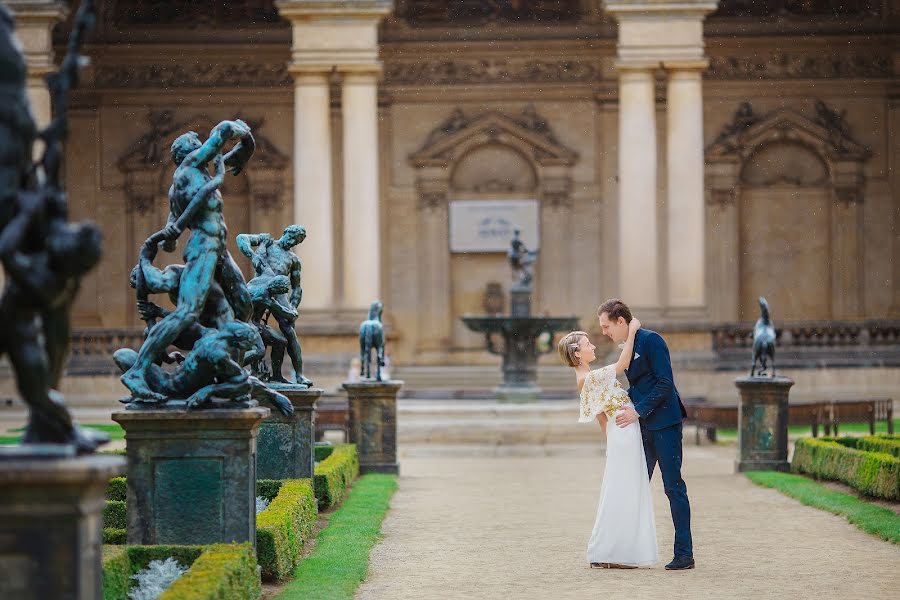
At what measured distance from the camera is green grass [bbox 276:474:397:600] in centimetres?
998

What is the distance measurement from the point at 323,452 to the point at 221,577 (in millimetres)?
10167

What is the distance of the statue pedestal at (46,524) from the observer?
5.60 m

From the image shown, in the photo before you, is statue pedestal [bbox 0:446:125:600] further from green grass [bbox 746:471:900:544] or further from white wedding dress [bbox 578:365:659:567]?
green grass [bbox 746:471:900:544]

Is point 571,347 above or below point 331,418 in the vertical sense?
above

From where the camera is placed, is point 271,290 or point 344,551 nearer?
point 344,551

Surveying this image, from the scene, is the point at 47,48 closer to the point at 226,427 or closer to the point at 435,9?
the point at 435,9

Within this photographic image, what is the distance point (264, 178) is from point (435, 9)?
6060 millimetres

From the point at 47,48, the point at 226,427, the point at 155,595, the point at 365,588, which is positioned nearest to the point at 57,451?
the point at 155,595

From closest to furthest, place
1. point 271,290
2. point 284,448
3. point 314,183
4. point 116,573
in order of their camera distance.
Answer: point 116,573 → point 284,448 → point 271,290 → point 314,183

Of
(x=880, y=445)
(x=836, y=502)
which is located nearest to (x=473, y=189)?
(x=880, y=445)

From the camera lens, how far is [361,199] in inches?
1266

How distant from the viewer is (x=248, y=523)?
991cm

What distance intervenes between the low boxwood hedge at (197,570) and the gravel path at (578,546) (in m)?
1.26

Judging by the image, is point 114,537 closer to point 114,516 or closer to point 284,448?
point 114,516
